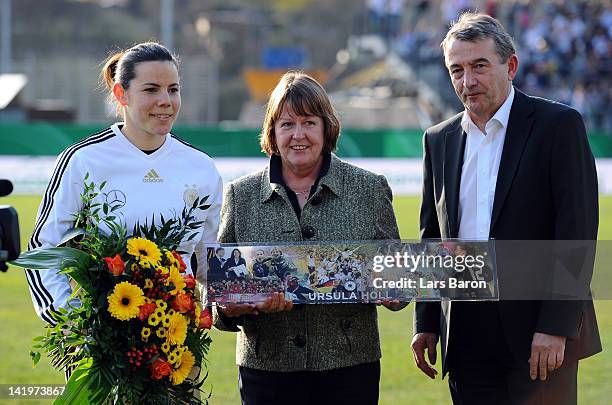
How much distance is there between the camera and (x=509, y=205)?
4555mm

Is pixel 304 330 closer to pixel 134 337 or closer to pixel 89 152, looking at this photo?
pixel 134 337

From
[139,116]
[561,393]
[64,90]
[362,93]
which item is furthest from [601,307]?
[64,90]

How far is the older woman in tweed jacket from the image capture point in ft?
15.1

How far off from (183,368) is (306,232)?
84cm

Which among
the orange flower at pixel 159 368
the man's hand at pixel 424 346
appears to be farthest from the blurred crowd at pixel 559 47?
the orange flower at pixel 159 368

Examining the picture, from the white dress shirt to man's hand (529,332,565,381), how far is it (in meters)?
0.50

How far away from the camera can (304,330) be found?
15.2ft

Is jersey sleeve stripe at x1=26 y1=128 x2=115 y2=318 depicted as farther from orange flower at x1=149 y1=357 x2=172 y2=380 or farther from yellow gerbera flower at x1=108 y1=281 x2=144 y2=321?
orange flower at x1=149 y1=357 x2=172 y2=380

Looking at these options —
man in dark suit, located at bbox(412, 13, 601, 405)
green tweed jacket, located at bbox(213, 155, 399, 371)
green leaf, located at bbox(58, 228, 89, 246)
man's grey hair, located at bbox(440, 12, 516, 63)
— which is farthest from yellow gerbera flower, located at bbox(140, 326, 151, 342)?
man's grey hair, located at bbox(440, 12, 516, 63)

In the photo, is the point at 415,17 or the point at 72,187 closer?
the point at 72,187

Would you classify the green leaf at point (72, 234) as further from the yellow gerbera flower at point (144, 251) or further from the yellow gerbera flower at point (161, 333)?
the yellow gerbera flower at point (161, 333)

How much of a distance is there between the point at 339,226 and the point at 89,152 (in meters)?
1.14

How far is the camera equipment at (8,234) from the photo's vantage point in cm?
367

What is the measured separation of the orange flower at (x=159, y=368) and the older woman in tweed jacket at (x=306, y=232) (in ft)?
1.61
